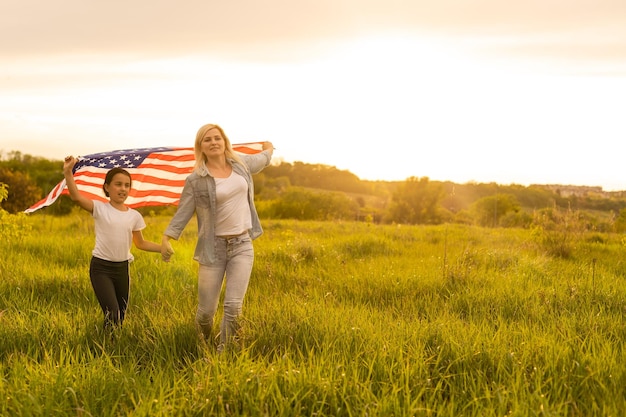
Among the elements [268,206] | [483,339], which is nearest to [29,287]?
[483,339]

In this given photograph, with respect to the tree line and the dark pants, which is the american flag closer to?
the dark pants

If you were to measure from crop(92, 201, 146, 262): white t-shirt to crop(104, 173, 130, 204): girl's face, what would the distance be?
0.39 ft

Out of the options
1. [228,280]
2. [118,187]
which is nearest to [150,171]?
[118,187]

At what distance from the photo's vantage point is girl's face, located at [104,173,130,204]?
5879 mm

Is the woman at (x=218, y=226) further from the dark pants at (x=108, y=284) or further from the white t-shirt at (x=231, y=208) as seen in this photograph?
the dark pants at (x=108, y=284)

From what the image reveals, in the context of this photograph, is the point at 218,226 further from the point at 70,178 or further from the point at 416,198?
the point at 416,198

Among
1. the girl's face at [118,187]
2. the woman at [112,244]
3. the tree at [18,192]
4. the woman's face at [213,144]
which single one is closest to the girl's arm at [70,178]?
the woman at [112,244]

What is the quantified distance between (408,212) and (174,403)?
4224cm

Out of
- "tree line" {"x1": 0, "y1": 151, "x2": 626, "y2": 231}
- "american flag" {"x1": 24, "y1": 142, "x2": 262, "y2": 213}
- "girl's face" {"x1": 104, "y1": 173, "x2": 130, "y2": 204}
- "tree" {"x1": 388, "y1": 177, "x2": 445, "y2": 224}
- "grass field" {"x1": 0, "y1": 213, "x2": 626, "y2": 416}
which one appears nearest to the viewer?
"grass field" {"x1": 0, "y1": 213, "x2": 626, "y2": 416}

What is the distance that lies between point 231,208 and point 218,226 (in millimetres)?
214

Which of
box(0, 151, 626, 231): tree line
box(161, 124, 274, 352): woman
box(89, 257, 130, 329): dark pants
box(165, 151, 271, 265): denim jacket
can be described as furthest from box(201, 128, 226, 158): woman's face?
box(0, 151, 626, 231): tree line

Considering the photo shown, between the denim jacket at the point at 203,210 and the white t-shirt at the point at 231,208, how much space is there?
0.19 ft

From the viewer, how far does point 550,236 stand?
453 inches

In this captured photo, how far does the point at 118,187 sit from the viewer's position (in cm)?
588
